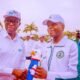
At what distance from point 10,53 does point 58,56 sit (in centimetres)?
41

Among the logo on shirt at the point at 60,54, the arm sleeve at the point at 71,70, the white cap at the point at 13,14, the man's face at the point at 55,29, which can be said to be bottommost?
the arm sleeve at the point at 71,70

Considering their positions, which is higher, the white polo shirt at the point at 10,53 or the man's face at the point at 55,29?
the man's face at the point at 55,29

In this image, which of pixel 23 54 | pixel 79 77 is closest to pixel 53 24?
pixel 23 54

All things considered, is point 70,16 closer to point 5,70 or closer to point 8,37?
point 8,37

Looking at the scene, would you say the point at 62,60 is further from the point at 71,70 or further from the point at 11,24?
the point at 11,24

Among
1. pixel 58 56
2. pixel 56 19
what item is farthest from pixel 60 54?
pixel 56 19

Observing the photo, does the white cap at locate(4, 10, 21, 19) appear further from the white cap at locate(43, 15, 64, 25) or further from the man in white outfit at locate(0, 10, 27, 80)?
the white cap at locate(43, 15, 64, 25)

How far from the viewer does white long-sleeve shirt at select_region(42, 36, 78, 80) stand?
1849 mm

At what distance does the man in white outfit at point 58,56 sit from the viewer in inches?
72.8

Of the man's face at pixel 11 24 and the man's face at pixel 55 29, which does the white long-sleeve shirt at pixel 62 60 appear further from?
the man's face at pixel 11 24

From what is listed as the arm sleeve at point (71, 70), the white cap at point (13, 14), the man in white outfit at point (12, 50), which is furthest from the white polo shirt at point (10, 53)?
the arm sleeve at point (71, 70)

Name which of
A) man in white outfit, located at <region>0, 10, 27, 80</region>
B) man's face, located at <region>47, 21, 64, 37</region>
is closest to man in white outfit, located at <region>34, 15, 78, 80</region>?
man's face, located at <region>47, 21, 64, 37</region>

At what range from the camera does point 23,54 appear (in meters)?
1.91

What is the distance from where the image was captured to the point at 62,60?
6.08ft
